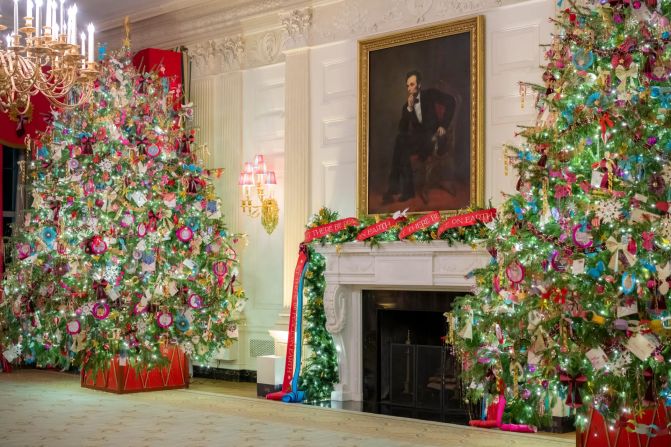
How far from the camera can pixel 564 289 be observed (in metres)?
5.88

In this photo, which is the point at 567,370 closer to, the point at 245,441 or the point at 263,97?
the point at 245,441

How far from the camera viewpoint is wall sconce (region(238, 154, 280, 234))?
1053cm

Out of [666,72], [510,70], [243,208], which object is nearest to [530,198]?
[666,72]

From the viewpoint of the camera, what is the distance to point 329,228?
30.2ft

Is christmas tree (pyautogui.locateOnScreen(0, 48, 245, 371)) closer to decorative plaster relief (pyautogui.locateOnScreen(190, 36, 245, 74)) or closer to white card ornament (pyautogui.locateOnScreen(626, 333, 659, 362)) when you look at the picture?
decorative plaster relief (pyautogui.locateOnScreen(190, 36, 245, 74))

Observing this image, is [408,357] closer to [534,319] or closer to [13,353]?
[534,319]

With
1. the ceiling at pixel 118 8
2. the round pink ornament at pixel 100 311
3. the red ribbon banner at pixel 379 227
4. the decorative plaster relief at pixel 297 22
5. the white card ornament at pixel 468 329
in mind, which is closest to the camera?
the white card ornament at pixel 468 329

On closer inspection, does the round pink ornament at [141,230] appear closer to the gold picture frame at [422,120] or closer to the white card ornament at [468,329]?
the gold picture frame at [422,120]

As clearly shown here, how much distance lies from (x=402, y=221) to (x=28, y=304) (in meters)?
4.39

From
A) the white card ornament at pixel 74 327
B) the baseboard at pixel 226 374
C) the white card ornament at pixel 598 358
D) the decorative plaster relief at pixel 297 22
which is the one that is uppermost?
the decorative plaster relief at pixel 297 22

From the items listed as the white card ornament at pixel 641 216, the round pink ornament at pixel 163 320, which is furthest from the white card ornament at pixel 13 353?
the white card ornament at pixel 641 216

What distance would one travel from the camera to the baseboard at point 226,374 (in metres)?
10.9

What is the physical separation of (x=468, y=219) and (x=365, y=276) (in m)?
1.39

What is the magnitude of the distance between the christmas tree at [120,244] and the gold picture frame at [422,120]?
6.35ft
